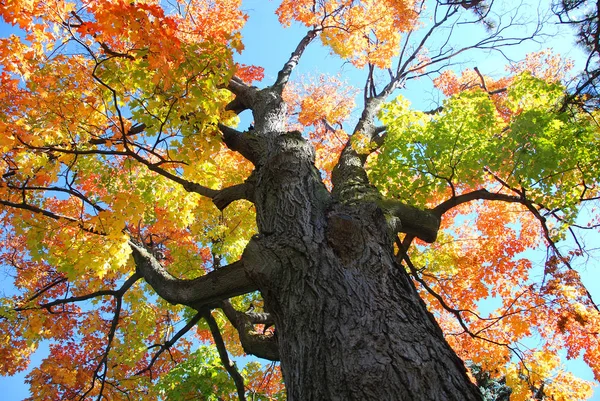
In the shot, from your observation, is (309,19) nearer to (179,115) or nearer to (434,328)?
(179,115)

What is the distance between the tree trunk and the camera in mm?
2193

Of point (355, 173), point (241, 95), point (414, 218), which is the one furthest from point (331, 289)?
point (241, 95)

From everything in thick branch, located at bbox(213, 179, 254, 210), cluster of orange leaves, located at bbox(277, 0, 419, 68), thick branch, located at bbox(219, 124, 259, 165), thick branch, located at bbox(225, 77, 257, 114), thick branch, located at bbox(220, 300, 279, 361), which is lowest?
thick branch, located at bbox(220, 300, 279, 361)

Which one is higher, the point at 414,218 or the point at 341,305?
the point at 414,218

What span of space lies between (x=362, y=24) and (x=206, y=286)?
8.50 meters

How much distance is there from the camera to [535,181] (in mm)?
4746

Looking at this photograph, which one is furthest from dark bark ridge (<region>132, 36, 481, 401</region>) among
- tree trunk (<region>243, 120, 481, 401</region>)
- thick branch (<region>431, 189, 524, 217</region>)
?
thick branch (<region>431, 189, 524, 217</region>)

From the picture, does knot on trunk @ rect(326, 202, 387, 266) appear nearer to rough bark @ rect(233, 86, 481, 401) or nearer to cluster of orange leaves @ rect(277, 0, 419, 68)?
rough bark @ rect(233, 86, 481, 401)

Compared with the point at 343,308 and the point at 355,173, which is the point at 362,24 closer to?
the point at 355,173

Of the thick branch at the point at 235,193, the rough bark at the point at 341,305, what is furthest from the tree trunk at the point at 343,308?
the thick branch at the point at 235,193

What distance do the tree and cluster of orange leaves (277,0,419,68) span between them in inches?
2.1

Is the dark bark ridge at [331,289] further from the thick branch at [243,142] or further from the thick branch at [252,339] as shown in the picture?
the thick branch at [243,142]

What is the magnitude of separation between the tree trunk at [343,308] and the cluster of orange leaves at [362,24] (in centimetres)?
729

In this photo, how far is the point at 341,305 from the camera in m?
2.67
